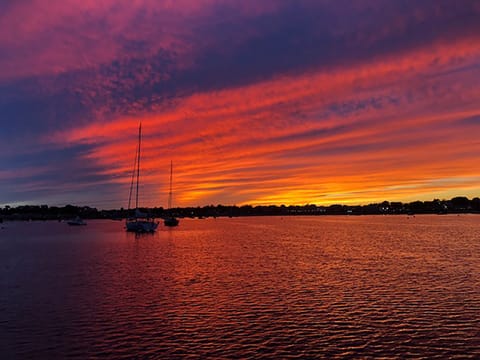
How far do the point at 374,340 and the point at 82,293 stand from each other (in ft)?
91.9

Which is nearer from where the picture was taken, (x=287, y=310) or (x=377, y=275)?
(x=287, y=310)

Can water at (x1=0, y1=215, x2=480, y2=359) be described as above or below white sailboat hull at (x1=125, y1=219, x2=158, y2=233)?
below

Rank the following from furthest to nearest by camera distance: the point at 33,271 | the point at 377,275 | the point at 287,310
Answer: the point at 33,271 → the point at 377,275 → the point at 287,310

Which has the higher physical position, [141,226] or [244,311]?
[141,226]

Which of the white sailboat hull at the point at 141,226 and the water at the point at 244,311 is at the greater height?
the white sailboat hull at the point at 141,226

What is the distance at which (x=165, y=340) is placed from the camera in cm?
2502

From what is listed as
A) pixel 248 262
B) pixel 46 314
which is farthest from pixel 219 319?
pixel 248 262

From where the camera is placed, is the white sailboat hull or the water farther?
the white sailboat hull

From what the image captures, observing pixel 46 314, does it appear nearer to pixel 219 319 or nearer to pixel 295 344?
pixel 219 319

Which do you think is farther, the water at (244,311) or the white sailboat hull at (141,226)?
the white sailboat hull at (141,226)

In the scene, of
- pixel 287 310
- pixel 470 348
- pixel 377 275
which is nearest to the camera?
pixel 470 348

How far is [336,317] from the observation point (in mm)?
29547

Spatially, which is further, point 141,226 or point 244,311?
point 141,226

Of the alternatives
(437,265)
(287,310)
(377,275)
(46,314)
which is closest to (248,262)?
(377,275)
